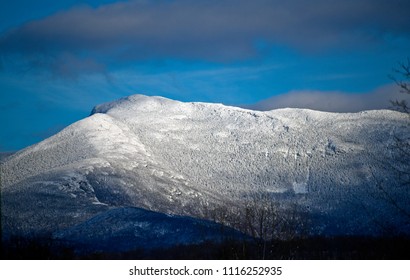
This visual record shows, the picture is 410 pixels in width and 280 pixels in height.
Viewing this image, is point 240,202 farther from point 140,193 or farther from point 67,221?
point 67,221

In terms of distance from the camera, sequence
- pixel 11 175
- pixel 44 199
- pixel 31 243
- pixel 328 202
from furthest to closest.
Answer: pixel 328 202 < pixel 11 175 < pixel 44 199 < pixel 31 243

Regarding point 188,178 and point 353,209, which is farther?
point 188,178

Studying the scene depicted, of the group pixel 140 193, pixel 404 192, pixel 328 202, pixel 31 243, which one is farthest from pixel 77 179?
pixel 31 243

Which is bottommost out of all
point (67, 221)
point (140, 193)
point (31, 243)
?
point (31, 243)
